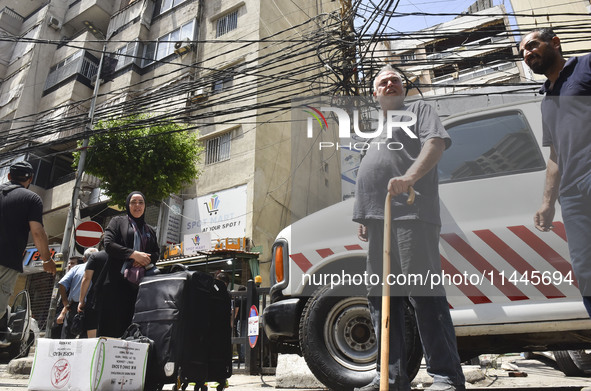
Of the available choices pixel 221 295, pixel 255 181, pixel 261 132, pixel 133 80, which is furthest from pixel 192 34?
pixel 221 295

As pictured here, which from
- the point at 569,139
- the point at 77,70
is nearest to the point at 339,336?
the point at 569,139

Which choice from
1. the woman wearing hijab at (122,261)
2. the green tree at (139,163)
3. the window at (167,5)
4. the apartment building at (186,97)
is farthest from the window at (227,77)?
the window at (167,5)

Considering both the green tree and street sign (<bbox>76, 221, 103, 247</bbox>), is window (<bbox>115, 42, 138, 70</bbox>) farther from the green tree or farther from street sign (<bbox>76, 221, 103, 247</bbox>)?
street sign (<bbox>76, 221, 103, 247</bbox>)

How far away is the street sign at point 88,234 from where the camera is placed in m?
7.78

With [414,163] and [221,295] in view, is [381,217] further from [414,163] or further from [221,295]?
[221,295]

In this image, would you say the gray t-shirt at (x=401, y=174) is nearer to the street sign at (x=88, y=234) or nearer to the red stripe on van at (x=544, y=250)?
the red stripe on van at (x=544, y=250)

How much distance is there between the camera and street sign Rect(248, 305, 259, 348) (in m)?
5.50

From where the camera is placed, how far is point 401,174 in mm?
2498

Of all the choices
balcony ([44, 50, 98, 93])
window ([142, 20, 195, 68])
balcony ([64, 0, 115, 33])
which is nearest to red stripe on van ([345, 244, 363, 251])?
window ([142, 20, 195, 68])

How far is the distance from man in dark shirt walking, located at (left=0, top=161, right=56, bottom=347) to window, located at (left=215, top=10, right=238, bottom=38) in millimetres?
16033

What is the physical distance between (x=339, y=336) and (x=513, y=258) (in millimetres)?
1287

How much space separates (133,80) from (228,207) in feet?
29.9

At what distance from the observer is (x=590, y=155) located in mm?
2025

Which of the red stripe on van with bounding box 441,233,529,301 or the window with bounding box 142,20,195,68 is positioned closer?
the red stripe on van with bounding box 441,233,529,301
